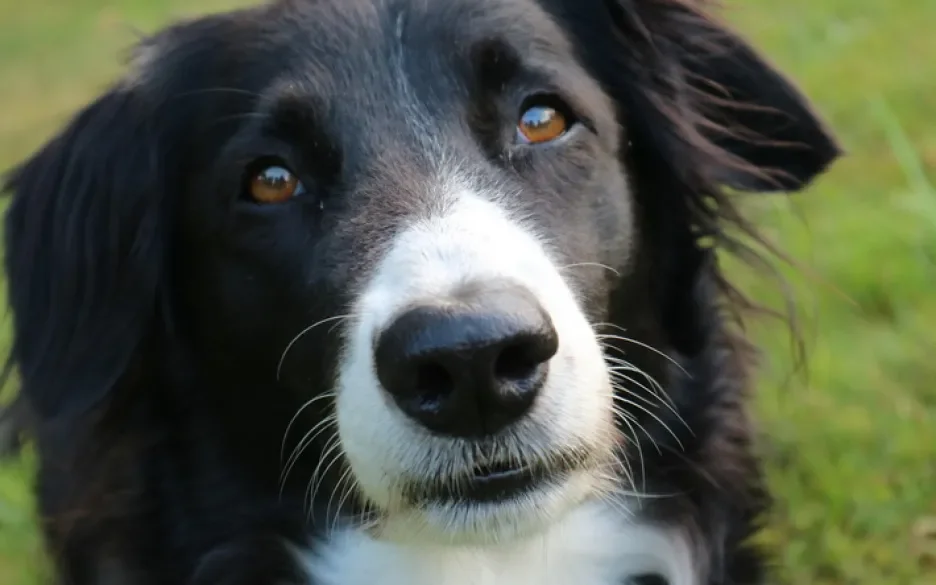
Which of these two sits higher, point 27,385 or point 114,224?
point 114,224

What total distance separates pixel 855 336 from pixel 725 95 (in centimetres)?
165

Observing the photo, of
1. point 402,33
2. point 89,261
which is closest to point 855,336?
point 402,33

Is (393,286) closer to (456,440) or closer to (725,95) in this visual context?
(456,440)

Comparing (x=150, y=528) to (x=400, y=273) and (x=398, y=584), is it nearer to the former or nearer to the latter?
(x=398, y=584)

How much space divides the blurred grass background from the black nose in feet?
4.17

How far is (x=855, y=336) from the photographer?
13.8 feet

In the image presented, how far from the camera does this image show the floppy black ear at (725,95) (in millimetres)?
2773

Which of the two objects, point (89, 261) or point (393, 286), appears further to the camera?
point (89, 261)

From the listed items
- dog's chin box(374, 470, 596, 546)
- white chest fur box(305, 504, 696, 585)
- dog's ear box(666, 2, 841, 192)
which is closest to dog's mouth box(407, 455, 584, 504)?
dog's chin box(374, 470, 596, 546)

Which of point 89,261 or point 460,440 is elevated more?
point 89,261

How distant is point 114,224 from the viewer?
8.78 ft

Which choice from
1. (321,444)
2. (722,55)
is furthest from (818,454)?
(321,444)

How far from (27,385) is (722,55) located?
1856 mm

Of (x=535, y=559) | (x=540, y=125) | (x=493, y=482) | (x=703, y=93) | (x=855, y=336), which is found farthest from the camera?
(x=855, y=336)
